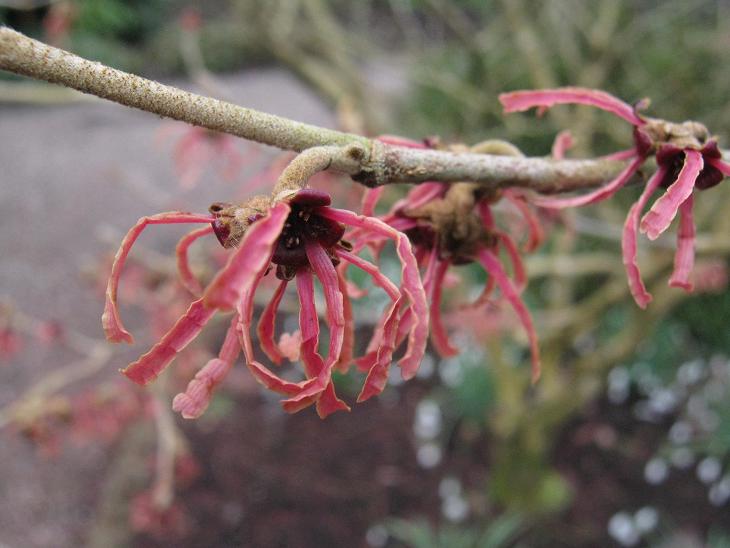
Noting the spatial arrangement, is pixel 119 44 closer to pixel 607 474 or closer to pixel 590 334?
pixel 590 334

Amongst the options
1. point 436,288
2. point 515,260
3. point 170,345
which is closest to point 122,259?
point 170,345

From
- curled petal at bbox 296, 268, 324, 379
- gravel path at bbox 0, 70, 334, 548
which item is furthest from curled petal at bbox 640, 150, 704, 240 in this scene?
gravel path at bbox 0, 70, 334, 548

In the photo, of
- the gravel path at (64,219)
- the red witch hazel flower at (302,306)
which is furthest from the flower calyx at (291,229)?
the gravel path at (64,219)

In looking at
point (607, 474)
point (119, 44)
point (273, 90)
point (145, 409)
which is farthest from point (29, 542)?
point (119, 44)

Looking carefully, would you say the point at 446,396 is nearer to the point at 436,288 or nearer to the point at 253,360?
the point at 436,288

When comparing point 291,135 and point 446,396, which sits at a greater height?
point 291,135

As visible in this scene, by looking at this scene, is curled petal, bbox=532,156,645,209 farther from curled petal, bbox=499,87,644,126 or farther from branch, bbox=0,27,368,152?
branch, bbox=0,27,368,152
